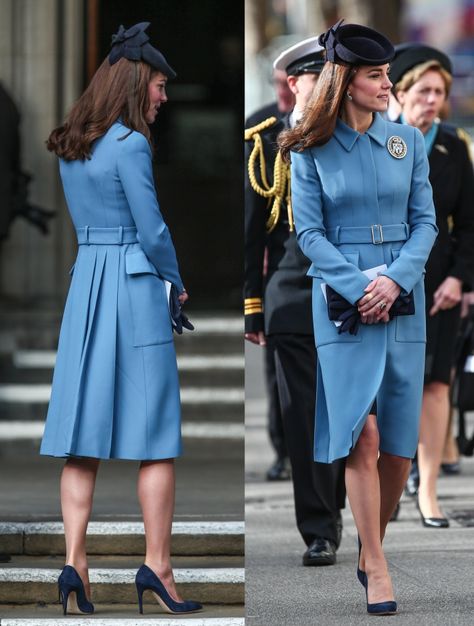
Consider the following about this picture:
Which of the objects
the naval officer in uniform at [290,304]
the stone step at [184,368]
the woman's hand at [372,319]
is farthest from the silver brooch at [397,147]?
the stone step at [184,368]

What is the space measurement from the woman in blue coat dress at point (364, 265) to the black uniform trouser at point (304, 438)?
0.88m

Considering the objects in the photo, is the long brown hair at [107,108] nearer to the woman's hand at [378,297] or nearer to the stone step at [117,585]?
the woman's hand at [378,297]

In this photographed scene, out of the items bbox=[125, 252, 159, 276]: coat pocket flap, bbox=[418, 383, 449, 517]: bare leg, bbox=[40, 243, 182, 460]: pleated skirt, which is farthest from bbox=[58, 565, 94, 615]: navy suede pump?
bbox=[418, 383, 449, 517]: bare leg

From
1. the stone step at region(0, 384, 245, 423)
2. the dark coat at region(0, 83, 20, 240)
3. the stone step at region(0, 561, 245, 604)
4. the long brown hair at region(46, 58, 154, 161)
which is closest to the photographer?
the long brown hair at region(46, 58, 154, 161)

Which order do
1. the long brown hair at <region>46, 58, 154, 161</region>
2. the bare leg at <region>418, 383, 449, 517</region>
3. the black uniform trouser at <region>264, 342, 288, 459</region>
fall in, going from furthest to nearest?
the black uniform trouser at <region>264, 342, 288, 459</region>, the bare leg at <region>418, 383, 449, 517</region>, the long brown hair at <region>46, 58, 154, 161</region>

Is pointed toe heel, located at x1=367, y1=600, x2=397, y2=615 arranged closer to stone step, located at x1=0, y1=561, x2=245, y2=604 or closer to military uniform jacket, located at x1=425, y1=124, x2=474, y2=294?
stone step, located at x1=0, y1=561, x2=245, y2=604

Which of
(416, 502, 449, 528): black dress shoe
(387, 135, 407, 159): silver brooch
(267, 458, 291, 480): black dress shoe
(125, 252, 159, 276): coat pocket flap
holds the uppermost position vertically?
(387, 135, 407, 159): silver brooch

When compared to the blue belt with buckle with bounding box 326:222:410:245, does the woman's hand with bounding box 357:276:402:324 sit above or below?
below

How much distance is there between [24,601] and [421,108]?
289cm

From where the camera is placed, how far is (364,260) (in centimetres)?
596

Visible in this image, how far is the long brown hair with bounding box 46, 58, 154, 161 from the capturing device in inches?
226

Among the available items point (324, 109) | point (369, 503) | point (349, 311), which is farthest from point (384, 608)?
point (324, 109)

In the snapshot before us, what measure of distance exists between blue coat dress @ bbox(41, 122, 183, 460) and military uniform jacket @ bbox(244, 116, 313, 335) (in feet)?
4.02

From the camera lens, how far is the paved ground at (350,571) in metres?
5.92
